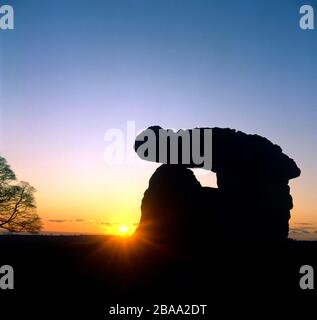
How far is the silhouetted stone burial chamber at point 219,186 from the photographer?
1070 inches

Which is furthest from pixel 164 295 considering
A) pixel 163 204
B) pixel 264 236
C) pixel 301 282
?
pixel 264 236

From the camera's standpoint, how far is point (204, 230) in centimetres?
2717

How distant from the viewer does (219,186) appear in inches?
1123

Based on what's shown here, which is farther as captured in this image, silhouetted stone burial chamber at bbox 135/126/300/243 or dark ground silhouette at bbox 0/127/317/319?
silhouetted stone burial chamber at bbox 135/126/300/243

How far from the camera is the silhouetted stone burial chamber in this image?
89.1 ft

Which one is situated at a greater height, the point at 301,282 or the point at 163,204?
the point at 163,204

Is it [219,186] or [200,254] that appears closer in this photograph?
[200,254]

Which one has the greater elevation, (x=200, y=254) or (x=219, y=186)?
(x=219, y=186)

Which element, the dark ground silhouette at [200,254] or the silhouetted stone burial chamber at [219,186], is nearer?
the dark ground silhouette at [200,254]
